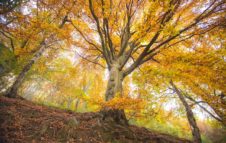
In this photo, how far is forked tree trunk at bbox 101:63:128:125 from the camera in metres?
5.68

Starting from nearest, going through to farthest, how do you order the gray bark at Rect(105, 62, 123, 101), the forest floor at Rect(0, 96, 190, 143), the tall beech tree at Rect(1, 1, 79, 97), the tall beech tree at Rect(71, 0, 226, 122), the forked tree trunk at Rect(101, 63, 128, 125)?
1. the forest floor at Rect(0, 96, 190, 143)
2. the tall beech tree at Rect(71, 0, 226, 122)
3. the forked tree trunk at Rect(101, 63, 128, 125)
4. the gray bark at Rect(105, 62, 123, 101)
5. the tall beech tree at Rect(1, 1, 79, 97)

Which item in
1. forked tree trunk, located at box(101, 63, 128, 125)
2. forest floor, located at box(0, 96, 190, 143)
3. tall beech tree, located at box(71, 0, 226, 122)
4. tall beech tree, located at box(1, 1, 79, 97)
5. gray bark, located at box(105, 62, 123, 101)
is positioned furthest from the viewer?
tall beech tree, located at box(1, 1, 79, 97)

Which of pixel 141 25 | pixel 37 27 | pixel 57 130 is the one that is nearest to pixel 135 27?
pixel 141 25

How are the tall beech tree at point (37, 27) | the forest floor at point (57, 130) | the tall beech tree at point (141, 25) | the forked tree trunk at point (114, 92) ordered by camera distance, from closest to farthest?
the forest floor at point (57, 130) < the tall beech tree at point (141, 25) < the forked tree trunk at point (114, 92) < the tall beech tree at point (37, 27)

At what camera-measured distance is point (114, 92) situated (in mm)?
6078

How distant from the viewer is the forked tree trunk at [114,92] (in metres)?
5.68

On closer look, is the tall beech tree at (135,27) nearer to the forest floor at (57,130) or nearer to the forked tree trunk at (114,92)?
the forked tree trunk at (114,92)

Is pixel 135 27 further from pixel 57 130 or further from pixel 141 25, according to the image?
pixel 57 130

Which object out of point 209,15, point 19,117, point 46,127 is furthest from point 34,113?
point 209,15

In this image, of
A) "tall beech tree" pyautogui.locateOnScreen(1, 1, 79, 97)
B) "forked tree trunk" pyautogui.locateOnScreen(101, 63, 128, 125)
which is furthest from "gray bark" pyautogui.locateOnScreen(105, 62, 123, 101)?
"tall beech tree" pyautogui.locateOnScreen(1, 1, 79, 97)

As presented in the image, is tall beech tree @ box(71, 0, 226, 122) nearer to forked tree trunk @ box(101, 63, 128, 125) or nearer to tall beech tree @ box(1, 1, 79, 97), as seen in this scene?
forked tree trunk @ box(101, 63, 128, 125)

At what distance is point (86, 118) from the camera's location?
18.6 ft

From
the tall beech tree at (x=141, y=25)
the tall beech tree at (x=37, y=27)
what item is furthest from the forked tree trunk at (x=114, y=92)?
Result: the tall beech tree at (x=37, y=27)

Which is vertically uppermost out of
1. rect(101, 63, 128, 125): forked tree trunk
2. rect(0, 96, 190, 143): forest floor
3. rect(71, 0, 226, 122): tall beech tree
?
rect(71, 0, 226, 122): tall beech tree
